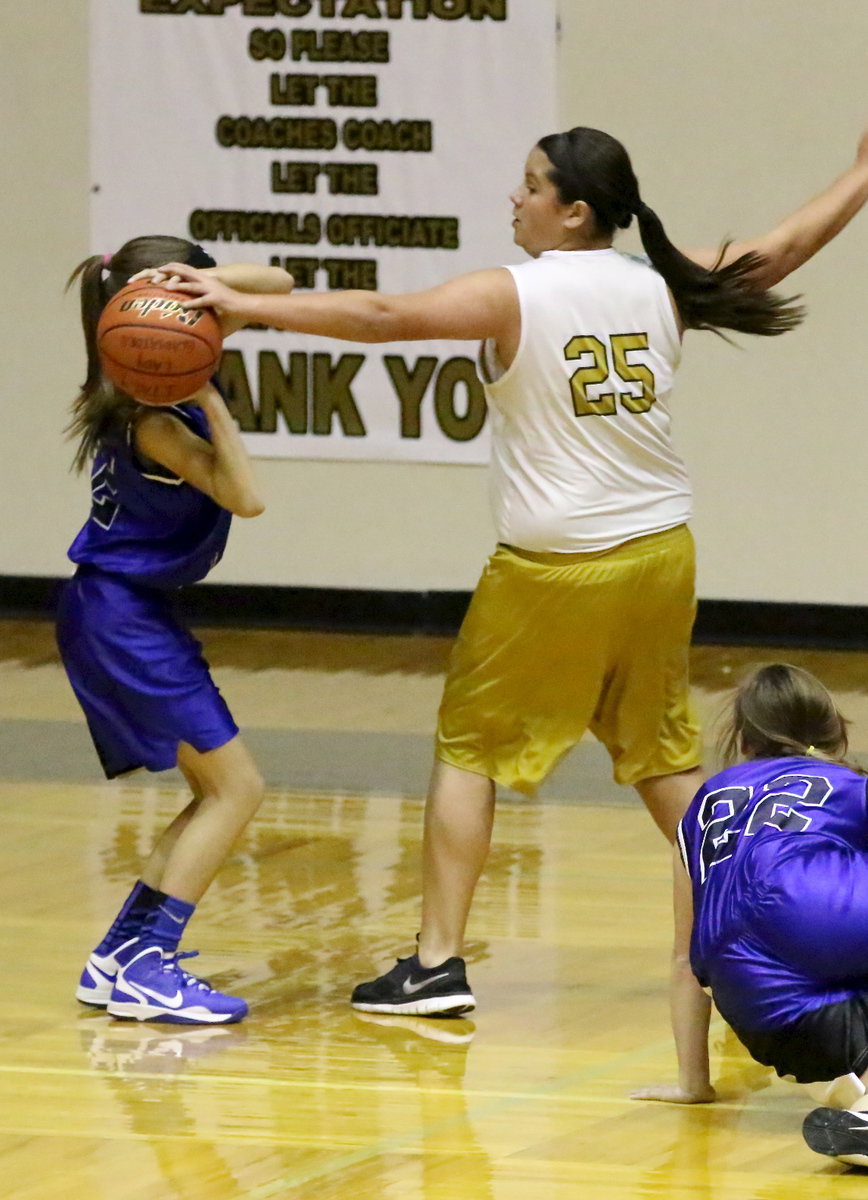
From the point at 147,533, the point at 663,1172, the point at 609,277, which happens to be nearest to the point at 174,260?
the point at 147,533

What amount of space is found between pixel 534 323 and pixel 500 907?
62.9 inches

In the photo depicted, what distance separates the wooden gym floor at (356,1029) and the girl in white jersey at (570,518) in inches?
10.9

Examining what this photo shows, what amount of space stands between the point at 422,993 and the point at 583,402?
122 centimetres

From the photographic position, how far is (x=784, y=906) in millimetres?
3543

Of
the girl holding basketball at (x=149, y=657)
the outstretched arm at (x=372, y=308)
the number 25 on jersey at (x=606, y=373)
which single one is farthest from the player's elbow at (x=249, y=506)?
the number 25 on jersey at (x=606, y=373)

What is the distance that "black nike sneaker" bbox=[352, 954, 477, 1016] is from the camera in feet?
14.4

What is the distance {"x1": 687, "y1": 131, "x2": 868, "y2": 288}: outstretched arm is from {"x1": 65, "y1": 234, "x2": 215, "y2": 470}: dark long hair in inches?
42.8

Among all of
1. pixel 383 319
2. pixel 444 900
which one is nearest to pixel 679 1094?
pixel 444 900

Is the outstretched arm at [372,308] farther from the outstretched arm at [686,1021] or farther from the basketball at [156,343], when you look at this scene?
the outstretched arm at [686,1021]

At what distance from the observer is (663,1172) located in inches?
135

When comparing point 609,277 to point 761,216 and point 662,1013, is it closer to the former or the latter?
point 662,1013

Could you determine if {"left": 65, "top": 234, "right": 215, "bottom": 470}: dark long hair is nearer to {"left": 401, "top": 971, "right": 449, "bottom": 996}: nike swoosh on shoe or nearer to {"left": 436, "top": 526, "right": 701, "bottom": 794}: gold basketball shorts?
{"left": 436, "top": 526, "right": 701, "bottom": 794}: gold basketball shorts

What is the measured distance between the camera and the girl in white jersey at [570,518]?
4324mm

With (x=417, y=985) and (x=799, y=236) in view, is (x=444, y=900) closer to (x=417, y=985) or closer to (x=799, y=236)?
(x=417, y=985)
